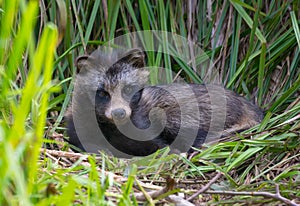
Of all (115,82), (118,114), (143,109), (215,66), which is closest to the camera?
(118,114)

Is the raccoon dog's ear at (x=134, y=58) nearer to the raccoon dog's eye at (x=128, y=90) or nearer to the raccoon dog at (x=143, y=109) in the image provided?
the raccoon dog at (x=143, y=109)

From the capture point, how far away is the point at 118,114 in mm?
4742

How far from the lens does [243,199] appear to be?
3.29 metres

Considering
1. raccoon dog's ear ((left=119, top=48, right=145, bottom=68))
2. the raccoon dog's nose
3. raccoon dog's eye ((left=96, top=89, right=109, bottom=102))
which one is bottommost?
the raccoon dog's nose

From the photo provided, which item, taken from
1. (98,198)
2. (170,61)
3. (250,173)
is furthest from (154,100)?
(98,198)

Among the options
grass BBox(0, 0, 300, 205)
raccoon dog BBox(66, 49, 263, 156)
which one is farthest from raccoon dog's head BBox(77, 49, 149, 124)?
grass BBox(0, 0, 300, 205)

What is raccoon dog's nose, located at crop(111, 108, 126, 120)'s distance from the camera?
4746 mm

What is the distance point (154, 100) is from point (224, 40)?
3.75ft

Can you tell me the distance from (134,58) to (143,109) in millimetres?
425

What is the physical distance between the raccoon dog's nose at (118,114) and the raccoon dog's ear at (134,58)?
0.51 metres

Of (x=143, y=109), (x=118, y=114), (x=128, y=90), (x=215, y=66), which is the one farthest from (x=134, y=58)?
(x=215, y=66)

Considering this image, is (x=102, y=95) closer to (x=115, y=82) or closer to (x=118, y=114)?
(x=115, y=82)

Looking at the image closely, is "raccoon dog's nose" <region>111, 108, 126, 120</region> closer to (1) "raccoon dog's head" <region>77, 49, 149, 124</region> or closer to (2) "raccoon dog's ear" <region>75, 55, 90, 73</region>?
(1) "raccoon dog's head" <region>77, 49, 149, 124</region>

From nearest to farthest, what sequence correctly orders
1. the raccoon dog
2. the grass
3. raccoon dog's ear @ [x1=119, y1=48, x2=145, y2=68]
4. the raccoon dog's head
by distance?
the grass, the raccoon dog's head, the raccoon dog, raccoon dog's ear @ [x1=119, y1=48, x2=145, y2=68]
